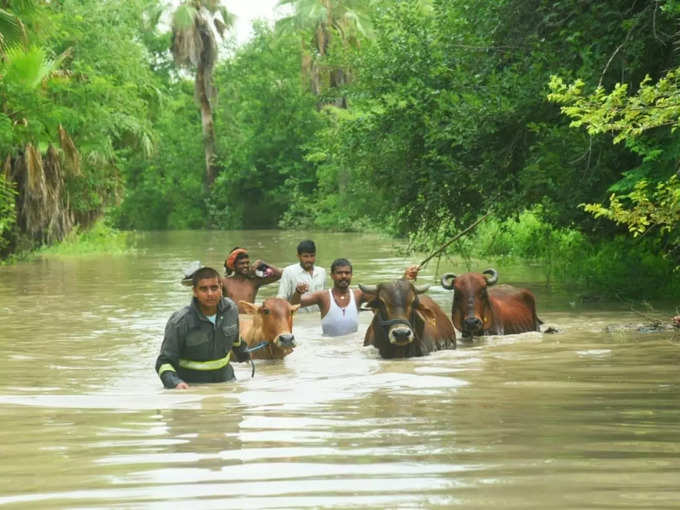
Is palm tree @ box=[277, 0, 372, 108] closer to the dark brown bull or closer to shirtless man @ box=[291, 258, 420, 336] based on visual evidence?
shirtless man @ box=[291, 258, 420, 336]

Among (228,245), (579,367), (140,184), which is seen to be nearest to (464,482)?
(579,367)

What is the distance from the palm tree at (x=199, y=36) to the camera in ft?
215

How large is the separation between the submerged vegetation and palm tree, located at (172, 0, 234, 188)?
1894 cm

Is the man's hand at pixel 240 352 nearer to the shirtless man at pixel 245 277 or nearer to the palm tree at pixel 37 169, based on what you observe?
the shirtless man at pixel 245 277

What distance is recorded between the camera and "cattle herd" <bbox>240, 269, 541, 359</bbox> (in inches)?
484

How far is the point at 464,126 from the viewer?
18.4 meters

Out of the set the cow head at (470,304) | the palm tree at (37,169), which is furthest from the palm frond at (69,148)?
the cow head at (470,304)

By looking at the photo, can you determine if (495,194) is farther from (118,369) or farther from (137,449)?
(137,449)

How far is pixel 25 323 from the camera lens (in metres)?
18.0

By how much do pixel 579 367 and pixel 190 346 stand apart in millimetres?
3594

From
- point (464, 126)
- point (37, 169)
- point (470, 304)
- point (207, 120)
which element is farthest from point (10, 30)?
point (207, 120)

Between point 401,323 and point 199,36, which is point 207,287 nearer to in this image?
point 401,323

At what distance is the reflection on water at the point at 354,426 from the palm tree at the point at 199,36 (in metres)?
51.4

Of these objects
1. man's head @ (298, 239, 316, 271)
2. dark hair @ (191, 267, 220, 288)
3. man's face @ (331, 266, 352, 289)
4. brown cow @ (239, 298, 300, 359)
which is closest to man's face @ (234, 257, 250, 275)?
man's head @ (298, 239, 316, 271)
